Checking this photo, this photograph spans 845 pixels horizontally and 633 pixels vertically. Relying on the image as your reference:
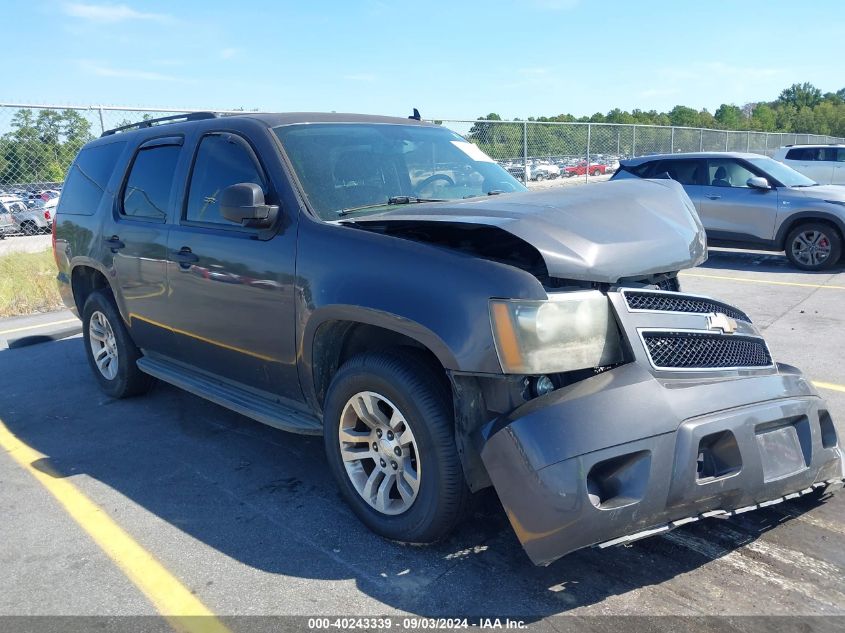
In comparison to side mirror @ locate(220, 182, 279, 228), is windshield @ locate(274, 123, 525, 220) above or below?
above

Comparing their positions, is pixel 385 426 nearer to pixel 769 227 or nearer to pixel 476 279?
pixel 476 279

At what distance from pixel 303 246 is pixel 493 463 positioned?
1469mm

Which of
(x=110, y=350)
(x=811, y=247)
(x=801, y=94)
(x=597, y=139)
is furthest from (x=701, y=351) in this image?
(x=801, y=94)

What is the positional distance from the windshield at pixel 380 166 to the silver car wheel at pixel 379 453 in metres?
1.03

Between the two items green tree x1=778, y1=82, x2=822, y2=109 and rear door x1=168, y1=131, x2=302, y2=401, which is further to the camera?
green tree x1=778, y1=82, x2=822, y2=109

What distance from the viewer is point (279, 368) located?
3.69 metres

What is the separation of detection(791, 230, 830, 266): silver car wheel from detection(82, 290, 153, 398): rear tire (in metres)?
9.03

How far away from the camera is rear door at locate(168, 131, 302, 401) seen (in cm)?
358

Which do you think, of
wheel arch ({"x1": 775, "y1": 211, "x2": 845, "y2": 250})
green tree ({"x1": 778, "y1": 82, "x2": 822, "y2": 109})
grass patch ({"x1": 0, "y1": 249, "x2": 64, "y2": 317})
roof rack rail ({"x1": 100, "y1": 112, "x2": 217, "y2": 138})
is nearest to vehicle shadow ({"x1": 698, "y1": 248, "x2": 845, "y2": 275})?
wheel arch ({"x1": 775, "y1": 211, "x2": 845, "y2": 250})

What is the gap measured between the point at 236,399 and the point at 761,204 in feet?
29.7

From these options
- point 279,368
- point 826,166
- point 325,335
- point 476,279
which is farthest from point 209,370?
point 826,166

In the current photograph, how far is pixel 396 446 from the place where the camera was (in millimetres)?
3113

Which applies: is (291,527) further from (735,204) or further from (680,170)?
(680,170)

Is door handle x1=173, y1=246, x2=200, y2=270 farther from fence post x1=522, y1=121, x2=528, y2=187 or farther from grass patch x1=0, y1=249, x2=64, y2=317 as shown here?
fence post x1=522, y1=121, x2=528, y2=187
